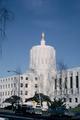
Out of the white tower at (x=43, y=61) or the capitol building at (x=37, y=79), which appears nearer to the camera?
the capitol building at (x=37, y=79)

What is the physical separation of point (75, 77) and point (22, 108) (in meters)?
56.4

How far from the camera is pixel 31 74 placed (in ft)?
505

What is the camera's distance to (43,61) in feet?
494

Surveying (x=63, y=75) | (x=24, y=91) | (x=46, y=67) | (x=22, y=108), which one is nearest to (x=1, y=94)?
(x=24, y=91)

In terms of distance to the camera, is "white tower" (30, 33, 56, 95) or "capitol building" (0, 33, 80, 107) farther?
"white tower" (30, 33, 56, 95)

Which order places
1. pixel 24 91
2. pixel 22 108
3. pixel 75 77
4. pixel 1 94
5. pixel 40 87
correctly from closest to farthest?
pixel 22 108
pixel 75 77
pixel 40 87
pixel 24 91
pixel 1 94

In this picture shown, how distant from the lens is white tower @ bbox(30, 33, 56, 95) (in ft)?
471

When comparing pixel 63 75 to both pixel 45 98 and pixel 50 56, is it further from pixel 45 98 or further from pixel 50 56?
pixel 50 56

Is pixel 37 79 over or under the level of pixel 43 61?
under

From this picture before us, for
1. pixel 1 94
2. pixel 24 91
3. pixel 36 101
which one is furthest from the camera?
pixel 1 94

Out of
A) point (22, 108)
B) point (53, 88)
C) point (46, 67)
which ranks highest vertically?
point (46, 67)

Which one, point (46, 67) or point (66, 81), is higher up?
point (46, 67)

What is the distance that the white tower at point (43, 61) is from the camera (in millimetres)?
143625

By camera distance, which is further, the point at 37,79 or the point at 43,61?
the point at 37,79
